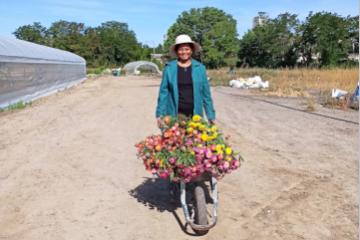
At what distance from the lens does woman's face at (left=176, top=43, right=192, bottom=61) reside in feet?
14.1

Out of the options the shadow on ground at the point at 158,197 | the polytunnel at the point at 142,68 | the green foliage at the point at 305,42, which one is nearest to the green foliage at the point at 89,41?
the polytunnel at the point at 142,68

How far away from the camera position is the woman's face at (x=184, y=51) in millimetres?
4309

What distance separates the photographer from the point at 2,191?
5293 mm

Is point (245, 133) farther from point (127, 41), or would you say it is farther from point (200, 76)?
point (127, 41)

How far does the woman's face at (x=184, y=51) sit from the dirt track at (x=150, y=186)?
1653mm

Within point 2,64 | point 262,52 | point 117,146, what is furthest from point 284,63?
point 117,146

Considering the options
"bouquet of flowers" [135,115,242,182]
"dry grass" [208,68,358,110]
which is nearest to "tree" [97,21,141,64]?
"dry grass" [208,68,358,110]

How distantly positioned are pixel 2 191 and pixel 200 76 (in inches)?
116

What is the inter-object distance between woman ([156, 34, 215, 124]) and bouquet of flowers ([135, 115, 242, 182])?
1.63 ft

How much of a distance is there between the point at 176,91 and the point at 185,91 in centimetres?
10

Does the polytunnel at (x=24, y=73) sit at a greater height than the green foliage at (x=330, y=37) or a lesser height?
lesser

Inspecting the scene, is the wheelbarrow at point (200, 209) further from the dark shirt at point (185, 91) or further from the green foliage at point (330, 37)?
the green foliage at point (330, 37)

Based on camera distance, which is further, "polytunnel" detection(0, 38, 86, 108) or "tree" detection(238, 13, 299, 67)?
"tree" detection(238, 13, 299, 67)

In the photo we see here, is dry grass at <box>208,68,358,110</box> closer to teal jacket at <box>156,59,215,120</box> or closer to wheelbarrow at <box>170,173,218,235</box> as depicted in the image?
teal jacket at <box>156,59,215,120</box>
